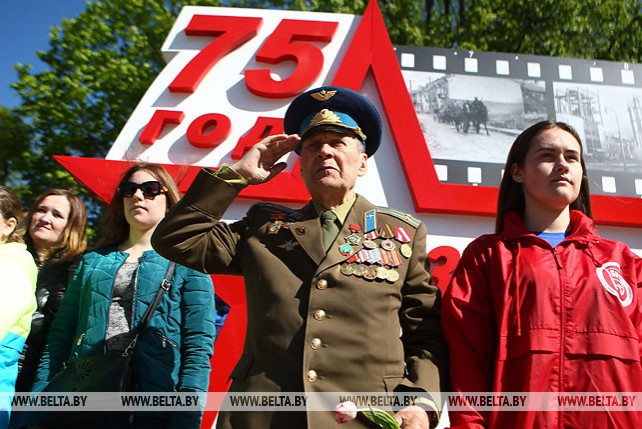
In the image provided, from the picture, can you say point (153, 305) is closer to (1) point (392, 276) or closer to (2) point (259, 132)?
(1) point (392, 276)

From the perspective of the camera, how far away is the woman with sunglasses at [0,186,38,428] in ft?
7.94

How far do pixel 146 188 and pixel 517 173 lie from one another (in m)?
1.69

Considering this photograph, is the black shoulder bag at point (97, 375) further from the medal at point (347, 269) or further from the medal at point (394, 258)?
the medal at point (394, 258)

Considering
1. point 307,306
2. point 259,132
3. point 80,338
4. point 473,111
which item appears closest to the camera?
point 307,306

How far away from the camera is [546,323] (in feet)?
6.30

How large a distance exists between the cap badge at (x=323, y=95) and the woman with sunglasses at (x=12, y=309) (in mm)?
1480

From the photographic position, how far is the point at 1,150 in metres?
13.0

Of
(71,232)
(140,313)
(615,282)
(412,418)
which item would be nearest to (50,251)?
(71,232)

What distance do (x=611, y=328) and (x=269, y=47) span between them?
15.9ft

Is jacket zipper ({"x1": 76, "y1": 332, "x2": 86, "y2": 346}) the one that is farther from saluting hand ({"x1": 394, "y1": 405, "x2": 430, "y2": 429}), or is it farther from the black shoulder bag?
saluting hand ({"x1": 394, "y1": 405, "x2": 430, "y2": 429})

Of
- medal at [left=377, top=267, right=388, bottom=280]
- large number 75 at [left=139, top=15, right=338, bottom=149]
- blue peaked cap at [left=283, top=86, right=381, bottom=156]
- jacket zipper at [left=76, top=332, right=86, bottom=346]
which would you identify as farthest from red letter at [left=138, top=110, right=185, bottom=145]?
medal at [left=377, top=267, right=388, bottom=280]

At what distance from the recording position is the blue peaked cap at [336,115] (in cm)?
225

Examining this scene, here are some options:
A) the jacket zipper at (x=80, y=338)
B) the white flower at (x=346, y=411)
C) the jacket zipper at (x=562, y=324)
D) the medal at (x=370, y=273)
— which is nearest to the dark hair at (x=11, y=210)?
the jacket zipper at (x=80, y=338)

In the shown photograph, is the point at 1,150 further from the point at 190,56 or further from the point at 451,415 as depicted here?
the point at 451,415
